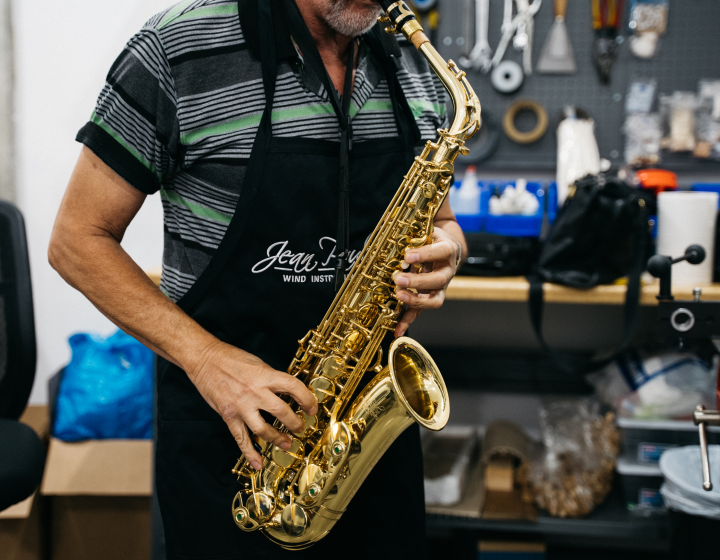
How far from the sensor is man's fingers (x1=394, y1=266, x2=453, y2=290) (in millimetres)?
1074

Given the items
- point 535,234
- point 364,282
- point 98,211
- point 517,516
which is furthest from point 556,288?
point 98,211

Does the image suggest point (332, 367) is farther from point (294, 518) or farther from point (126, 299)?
point (126, 299)

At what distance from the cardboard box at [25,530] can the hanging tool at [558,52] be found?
230 cm

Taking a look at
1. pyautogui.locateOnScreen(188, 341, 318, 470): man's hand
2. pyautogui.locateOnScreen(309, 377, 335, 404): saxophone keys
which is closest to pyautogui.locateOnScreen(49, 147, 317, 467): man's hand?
pyautogui.locateOnScreen(188, 341, 318, 470): man's hand

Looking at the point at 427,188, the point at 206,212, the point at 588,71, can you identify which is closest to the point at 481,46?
the point at 588,71

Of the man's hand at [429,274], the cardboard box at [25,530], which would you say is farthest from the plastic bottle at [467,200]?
the cardboard box at [25,530]

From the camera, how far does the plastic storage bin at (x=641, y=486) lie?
6.68 ft

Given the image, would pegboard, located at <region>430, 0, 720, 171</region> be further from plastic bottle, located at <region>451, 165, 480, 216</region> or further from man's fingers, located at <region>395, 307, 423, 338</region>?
man's fingers, located at <region>395, 307, 423, 338</region>

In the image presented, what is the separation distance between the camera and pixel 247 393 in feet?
3.21

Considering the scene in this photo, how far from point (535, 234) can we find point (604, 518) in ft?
3.27

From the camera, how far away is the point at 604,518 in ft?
6.60

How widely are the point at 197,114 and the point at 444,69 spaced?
50cm

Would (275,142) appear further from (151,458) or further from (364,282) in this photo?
(151,458)

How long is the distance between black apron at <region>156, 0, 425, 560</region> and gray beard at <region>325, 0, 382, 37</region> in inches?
4.4
